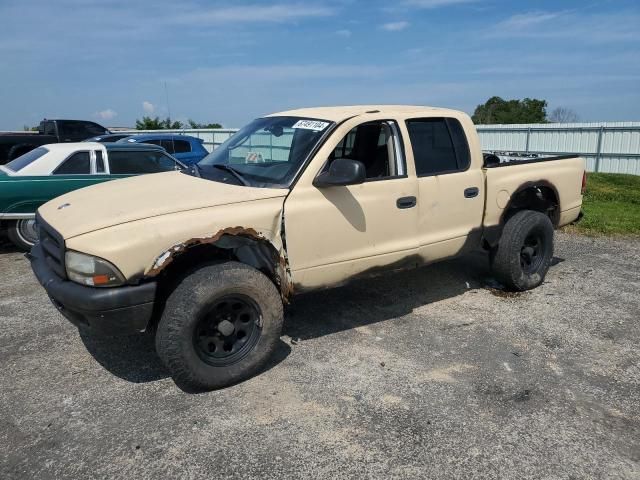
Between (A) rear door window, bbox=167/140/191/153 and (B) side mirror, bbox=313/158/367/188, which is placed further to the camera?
(A) rear door window, bbox=167/140/191/153

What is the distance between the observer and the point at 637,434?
317cm

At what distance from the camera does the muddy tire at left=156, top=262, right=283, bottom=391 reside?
11.1ft

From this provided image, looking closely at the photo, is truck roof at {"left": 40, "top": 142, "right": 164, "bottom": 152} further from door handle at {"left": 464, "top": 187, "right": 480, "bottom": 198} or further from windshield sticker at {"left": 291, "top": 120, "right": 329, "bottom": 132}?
door handle at {"left": 464, "top": 187, "right": 480, "bottom": 198}

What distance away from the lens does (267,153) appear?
14.3 feet

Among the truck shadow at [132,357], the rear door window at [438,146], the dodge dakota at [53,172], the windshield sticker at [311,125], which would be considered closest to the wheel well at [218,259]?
the truck shadow at [132,357]

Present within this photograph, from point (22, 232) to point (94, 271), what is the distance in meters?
4.79

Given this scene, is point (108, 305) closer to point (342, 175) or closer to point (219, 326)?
point (219, 326)

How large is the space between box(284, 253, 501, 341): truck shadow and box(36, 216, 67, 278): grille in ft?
6.31

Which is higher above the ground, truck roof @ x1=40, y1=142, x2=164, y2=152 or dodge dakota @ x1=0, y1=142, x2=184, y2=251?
truck roof @ x1=40, y1=142, x2=164, y2=152

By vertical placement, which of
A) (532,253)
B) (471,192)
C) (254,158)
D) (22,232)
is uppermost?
(254,158)

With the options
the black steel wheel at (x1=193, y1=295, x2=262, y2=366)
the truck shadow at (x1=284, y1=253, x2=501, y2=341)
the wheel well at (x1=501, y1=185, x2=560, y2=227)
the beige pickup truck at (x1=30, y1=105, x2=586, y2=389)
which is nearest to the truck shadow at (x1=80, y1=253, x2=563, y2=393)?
the truck shadow at (x1=284, y1=253, x2=501, y2=341)

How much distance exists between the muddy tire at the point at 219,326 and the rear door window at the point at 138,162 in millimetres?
5146

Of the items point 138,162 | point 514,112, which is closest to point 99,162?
point 138,162

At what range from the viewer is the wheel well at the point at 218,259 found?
3.52m
